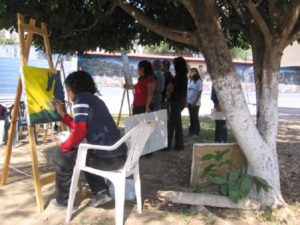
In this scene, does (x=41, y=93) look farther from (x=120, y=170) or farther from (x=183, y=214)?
(x=183, y=214)

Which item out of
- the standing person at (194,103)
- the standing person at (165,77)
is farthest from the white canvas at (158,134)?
the standing person at (194,103)

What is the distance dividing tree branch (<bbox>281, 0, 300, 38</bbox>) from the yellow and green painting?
105 inches

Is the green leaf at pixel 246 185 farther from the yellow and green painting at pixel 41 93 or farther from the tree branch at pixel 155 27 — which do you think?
the yellow and green painting at pixel 41 93

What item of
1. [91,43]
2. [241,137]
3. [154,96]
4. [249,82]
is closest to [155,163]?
[154,96]

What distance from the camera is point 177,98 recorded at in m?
8.97

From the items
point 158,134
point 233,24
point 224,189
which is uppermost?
point 233,24

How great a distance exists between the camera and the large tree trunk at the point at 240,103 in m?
5.19

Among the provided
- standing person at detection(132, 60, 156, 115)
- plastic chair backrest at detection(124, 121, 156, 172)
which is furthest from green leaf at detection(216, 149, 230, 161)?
standing person at detection(132, 60, 156, 115)

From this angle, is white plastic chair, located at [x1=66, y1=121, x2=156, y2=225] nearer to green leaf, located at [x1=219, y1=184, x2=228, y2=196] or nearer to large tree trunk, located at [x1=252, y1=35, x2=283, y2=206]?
green leaf, located at [x1=219, y1=184, x2=228, y2=196]

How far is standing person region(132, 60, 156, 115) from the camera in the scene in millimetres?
8048

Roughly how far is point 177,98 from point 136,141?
172 inches

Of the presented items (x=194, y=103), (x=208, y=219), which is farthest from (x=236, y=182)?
(x=194, y=103)

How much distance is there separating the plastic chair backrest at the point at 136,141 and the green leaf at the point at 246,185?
1.26 m

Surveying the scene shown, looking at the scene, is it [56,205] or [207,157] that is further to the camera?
[207,157]
